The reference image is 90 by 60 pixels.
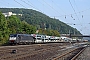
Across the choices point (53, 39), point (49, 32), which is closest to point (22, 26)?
point (53, 39)

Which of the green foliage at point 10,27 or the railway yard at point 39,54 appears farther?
the green foliage at point 10,27

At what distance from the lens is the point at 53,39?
102625mm

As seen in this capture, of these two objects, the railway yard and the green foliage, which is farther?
the green foliage

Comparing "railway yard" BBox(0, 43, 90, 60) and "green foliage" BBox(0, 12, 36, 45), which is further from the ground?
"green foliage" BBox(0, 12, 36, 45)

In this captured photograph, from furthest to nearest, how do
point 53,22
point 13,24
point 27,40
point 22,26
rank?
point 53,22
point 22,26
point 13,24
point 27,40

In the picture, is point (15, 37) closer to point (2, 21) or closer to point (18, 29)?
point (2, 21)

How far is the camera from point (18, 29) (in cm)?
8994

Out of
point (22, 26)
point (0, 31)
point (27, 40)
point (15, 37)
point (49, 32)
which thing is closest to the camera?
point (15, 37)

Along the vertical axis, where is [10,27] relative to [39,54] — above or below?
above

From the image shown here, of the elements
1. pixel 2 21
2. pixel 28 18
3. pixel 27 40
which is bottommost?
pixel 27 40

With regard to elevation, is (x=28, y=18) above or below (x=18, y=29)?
above

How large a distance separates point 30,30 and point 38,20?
45253 mm

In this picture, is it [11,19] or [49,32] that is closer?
[11,19]

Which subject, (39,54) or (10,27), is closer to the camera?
(39,54)
